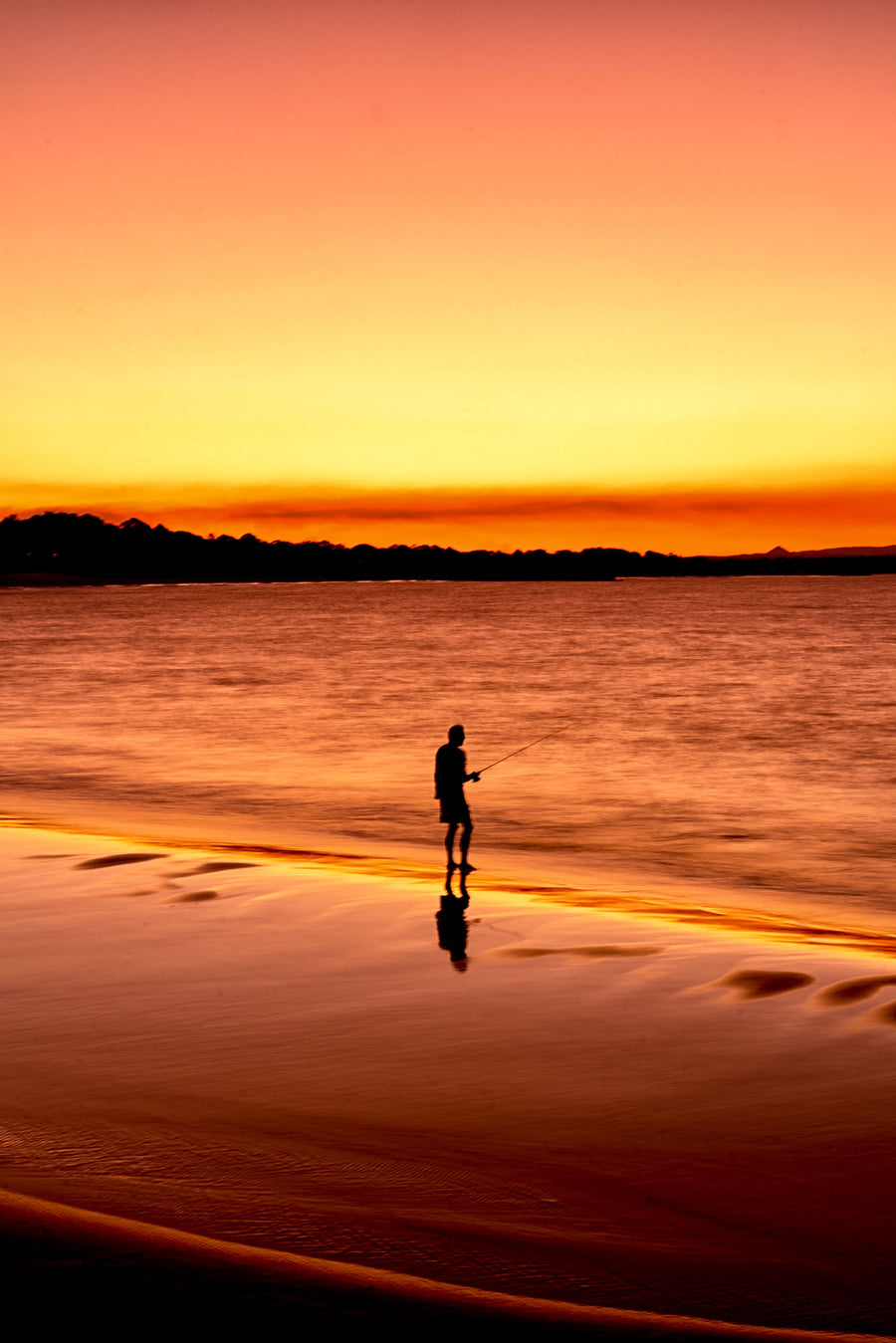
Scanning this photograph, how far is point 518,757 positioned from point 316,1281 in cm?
2733

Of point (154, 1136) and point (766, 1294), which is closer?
point (766, 1294)

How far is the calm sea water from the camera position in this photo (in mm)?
19125

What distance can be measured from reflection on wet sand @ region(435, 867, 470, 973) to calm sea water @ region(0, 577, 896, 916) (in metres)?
2.55

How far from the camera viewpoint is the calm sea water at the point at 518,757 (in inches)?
753

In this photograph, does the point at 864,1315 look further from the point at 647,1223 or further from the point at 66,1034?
the point at 66,1034

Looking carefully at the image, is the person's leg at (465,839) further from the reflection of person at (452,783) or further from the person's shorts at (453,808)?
the person's shorts at (453,808)

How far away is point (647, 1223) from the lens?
579 centimetres

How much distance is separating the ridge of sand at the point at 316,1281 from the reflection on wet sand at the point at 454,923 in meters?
5.16

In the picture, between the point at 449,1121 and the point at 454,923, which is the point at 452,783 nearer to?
the point at 454,923

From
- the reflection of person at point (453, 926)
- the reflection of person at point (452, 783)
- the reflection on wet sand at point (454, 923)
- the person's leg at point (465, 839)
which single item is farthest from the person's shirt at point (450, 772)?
the reflection of person at point (453, 926)

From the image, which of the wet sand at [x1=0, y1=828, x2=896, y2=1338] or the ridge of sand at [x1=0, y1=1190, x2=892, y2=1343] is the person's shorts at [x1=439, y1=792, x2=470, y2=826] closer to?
the wet sand at [x1=0, y1=828, x2=896, y2=1338]

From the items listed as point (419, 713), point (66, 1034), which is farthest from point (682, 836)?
point (419, 713)

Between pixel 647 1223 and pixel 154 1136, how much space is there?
8.00 feet

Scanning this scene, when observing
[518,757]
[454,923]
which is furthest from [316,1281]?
[518,757]
